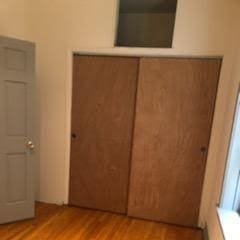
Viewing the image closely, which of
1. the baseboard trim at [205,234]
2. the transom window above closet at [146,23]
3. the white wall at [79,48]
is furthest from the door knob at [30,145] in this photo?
the baseboard trim at [205,234]

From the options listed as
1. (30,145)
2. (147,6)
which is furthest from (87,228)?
(147,6)

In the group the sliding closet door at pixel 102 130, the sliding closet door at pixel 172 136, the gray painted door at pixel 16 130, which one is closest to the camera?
the gray painted door at pixel 16 130

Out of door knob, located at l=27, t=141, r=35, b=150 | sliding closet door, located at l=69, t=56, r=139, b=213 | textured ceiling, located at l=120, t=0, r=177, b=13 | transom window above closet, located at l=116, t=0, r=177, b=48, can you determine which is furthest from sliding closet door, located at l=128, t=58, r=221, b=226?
door knob, located at l=27, t=141, r=35, b=150

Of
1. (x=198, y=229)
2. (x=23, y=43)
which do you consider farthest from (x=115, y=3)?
(x=198, y=229)

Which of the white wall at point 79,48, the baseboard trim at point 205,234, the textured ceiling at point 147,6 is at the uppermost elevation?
the textured ceiling at point 147,6

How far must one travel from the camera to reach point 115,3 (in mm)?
2594

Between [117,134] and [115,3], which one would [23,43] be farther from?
[117,134]

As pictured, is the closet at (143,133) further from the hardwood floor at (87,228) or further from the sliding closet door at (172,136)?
the hardwood floor at (87,228)

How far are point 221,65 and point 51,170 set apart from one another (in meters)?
2.28

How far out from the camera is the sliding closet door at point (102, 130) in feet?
8.98

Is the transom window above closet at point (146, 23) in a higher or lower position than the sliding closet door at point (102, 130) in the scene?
higher

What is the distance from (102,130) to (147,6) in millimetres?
1471

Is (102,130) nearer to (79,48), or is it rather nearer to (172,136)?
(172,136)

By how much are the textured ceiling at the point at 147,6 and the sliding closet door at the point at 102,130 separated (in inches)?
22.2
